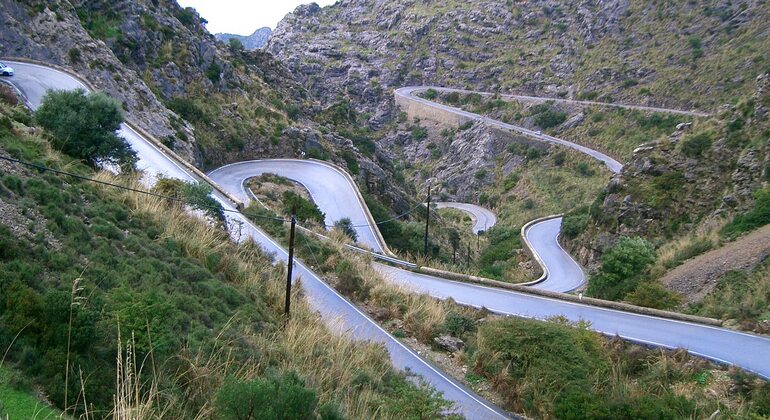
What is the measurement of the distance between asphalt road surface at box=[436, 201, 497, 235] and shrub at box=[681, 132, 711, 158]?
941 inches

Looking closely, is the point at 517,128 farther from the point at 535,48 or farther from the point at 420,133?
the point at 535,48

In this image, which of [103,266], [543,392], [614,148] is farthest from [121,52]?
[614,148]

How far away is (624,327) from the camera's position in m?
12.4

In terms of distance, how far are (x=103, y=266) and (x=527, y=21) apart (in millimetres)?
87154

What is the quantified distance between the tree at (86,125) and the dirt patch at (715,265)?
14.9 m

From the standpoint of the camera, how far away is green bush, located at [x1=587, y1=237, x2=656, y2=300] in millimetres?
→ 18188

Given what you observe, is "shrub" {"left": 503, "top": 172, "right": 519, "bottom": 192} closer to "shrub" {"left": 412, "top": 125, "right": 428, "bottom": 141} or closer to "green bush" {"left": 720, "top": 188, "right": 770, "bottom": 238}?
"shrub" {"left": 412, "top": 125, "right": 428, "bottom": 141}

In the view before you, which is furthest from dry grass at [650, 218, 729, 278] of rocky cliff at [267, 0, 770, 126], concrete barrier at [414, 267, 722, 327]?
rocky cliff at [267, 0, 770, 126]

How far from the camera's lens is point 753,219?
17750 mm

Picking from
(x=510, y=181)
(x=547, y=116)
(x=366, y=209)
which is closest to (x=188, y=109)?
(x=366, y=209)

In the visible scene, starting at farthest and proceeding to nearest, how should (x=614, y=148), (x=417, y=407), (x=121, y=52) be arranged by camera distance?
(x=614, y=148) → (x=121, y=52) → (x=417, y=407)

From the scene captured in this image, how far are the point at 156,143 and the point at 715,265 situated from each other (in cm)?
1940

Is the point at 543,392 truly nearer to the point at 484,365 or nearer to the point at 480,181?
the point at 484,365

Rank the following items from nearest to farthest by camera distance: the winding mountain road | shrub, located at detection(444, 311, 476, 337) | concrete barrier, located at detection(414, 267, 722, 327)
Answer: the winding mountain road
shrub, located at detection(444, 311, 476, 337)
concrete barrier, located at detection(414, 267, 722, 327)
